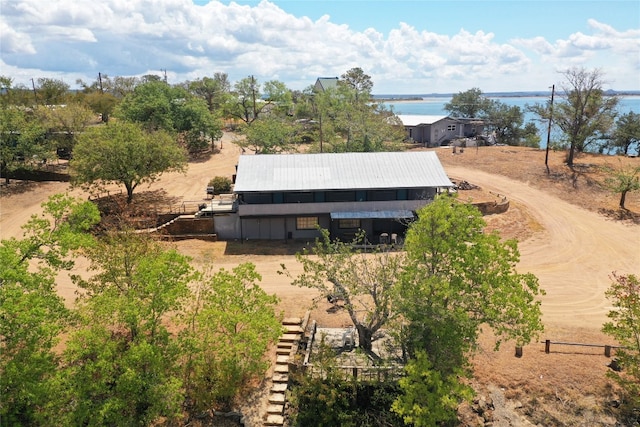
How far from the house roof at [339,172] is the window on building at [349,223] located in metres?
2.62

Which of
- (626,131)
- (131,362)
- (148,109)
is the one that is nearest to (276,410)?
(131,362)

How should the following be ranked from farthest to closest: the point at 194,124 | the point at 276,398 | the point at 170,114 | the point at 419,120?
1. the point at 419,120
2. the point at 194,124
3. the point at 170,114
4. the point at 276,398

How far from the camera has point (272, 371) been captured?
2128 centimetres

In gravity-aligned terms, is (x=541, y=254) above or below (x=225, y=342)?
below

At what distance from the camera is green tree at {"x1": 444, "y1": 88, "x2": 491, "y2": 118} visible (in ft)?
269

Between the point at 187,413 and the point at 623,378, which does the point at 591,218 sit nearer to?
the point at 623,378

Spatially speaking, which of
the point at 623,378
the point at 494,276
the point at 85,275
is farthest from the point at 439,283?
the point at 85,275

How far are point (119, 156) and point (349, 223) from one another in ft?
66.9

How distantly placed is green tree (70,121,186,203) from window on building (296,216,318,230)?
46.1ft

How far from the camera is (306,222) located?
35.8 m

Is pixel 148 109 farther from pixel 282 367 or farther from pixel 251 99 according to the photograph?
pixel 282 367

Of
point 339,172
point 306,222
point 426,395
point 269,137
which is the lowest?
point 426,395

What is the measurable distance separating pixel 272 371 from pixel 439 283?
9147 mm

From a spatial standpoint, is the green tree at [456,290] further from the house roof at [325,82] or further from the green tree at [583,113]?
the house roof at [325,82]
